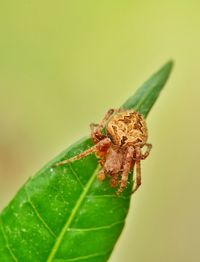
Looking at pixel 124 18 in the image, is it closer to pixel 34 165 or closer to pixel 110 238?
pixel 34 165

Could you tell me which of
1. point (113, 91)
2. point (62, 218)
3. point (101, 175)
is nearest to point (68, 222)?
point (62, 218)

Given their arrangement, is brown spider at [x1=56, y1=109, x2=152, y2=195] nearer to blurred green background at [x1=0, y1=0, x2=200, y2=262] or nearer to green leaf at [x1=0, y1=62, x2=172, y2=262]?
green leaf at [x1=0, y1=62, x2=172, y2=262]

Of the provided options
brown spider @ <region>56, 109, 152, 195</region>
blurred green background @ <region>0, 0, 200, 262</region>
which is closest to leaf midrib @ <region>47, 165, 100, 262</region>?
brown spider @ <region>56, 109, 152, 195</region>

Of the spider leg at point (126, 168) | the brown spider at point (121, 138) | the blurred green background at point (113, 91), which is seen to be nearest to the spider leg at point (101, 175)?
the spider leg at point (126, 168)

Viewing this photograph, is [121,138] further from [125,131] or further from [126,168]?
[126,168]

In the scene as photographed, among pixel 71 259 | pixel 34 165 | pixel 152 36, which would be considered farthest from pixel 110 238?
pixel 152 36

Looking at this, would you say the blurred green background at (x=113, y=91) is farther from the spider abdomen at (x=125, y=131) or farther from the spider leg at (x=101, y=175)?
the spider leg at (x=101, y=175)
